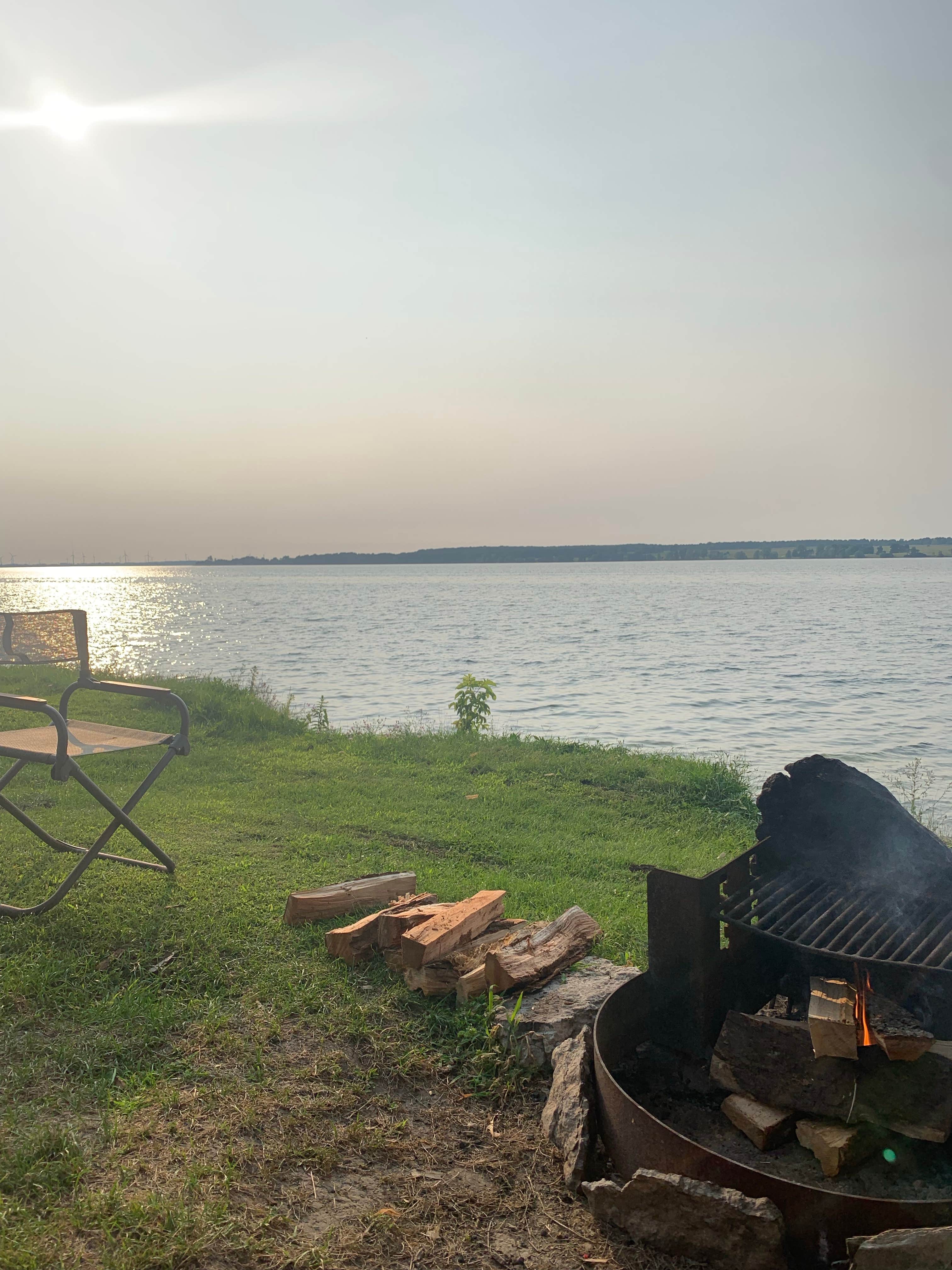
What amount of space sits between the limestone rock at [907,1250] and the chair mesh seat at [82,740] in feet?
10.1

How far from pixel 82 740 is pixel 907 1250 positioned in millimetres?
3615

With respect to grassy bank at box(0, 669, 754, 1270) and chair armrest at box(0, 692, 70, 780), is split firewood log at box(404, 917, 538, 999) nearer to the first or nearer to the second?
grassy bank at box(0, 669, 754, 1270)

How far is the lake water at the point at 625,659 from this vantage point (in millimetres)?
12719

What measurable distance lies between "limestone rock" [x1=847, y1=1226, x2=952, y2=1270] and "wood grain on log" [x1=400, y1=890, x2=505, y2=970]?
160 centimetres

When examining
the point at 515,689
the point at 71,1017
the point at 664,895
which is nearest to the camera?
the point at 664,895

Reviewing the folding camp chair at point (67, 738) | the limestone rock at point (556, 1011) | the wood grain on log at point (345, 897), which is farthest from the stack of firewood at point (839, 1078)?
the folding camp chair at point (67, 738)

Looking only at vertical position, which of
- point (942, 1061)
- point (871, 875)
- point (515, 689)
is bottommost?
point (515, 689)

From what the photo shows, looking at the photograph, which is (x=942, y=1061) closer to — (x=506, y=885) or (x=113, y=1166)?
(x=113, y=1166)

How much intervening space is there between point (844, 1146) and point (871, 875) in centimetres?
85

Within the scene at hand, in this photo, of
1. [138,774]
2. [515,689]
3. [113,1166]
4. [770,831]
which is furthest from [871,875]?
[515,689]

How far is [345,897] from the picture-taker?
355 cm

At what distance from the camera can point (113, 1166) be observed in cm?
205

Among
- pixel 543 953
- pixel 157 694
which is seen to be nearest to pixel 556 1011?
pixel 543 953

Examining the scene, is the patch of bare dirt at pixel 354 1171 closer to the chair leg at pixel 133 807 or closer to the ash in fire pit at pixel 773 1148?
the ash in fire pit at pixel 773 1148
